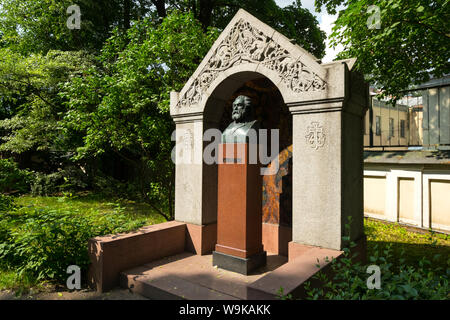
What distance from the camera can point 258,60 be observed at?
5.05 meters

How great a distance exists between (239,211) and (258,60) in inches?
102

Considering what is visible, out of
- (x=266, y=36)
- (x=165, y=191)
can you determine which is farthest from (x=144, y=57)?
(x=266, y=36)

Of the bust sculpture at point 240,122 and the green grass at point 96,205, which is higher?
the bust sculpture at point 240,122

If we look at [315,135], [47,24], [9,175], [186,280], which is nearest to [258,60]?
[315,135]

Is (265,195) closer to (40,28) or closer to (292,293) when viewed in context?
(292,293)

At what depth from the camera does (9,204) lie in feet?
21.3

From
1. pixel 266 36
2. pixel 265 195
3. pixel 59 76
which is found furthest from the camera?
pixel 59 76

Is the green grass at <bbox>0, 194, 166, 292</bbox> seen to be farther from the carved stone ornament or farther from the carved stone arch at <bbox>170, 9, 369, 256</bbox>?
the carved stone ornament

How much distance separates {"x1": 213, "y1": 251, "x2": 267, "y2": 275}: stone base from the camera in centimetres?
485

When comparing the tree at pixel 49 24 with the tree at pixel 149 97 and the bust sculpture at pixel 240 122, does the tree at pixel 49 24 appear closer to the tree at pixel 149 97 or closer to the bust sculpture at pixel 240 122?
the tree at pixel 149 97

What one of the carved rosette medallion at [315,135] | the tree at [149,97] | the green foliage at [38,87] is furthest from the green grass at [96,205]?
the carved rosette medallion at [315,135]

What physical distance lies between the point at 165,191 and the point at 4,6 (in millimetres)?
12860

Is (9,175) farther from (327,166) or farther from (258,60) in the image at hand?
(327,166)

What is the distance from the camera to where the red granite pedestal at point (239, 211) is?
4.89 m
